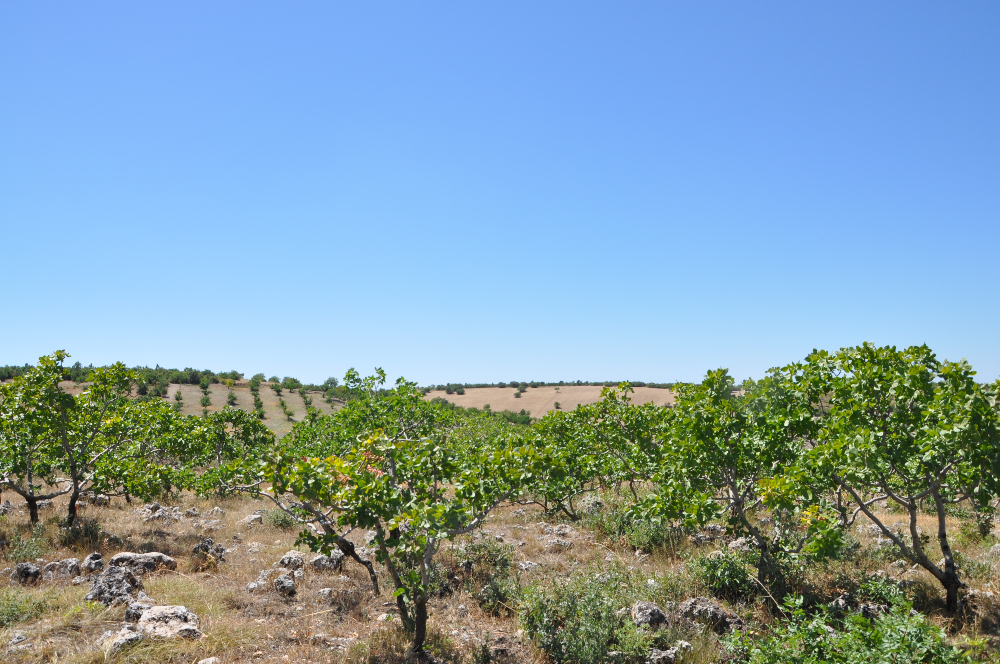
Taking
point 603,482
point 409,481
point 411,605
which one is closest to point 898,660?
point 409,481

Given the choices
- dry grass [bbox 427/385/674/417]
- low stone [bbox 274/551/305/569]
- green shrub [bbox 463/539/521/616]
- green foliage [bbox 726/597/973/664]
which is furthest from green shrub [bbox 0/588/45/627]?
dry grass [bbox 427/385/674/417]

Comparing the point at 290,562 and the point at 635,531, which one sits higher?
the point at 635,531

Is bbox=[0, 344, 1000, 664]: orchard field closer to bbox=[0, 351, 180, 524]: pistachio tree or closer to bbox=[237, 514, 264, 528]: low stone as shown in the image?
bbox=[0, 351, 180, 524]: pistachio tree

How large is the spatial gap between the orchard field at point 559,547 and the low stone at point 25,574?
29 mm

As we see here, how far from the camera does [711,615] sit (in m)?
7.05

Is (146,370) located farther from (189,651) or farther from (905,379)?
(905,379)

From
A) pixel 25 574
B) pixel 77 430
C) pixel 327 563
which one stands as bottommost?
pixel 327 563

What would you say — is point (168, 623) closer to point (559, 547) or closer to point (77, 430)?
point (559, 547)

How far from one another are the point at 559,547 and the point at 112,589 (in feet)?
25.6

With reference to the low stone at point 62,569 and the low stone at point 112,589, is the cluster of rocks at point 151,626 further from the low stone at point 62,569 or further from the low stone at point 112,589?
the low stone at point 62,569

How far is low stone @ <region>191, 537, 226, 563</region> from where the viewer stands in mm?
10320

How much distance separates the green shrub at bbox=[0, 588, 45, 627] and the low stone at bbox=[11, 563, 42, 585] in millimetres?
1131

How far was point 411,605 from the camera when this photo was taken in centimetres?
802

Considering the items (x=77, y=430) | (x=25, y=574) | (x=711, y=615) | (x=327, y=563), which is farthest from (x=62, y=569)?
(x=711, y=615)
